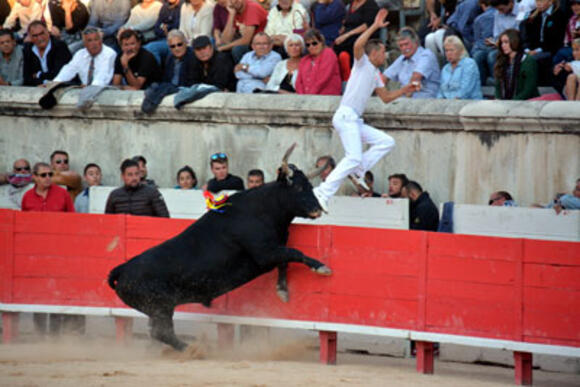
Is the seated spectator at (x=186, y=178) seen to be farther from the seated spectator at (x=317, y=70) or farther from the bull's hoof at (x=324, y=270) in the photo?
the bull's hoof at (x=324, y=270)

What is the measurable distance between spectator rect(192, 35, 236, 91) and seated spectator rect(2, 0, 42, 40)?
3239mm

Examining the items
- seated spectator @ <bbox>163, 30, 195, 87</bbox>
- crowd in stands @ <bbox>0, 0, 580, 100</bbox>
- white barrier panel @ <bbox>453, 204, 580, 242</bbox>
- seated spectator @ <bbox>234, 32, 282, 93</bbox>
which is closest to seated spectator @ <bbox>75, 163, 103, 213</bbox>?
crowd in stands @ <bbox>0, 0, 580, 100</bbox>

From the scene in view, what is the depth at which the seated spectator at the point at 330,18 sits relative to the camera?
1294 cm

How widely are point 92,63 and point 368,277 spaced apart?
533 centimetres

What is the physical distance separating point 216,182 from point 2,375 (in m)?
3.63

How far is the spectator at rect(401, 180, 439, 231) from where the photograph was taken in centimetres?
1083

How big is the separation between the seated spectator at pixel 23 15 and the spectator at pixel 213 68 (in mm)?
3239

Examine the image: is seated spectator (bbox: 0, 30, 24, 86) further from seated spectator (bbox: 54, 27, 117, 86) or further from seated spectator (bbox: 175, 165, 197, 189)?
seated spectator (bbox: 175, 165, 197, 189)

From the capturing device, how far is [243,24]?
43.6ft

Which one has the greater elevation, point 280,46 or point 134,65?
point 280,46

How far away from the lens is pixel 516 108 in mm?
11133

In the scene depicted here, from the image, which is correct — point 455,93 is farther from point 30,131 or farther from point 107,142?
point 30,131

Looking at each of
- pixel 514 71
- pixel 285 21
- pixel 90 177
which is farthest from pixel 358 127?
pixel 90 177

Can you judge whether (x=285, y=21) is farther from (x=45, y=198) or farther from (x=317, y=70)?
(x=45, y=198)
